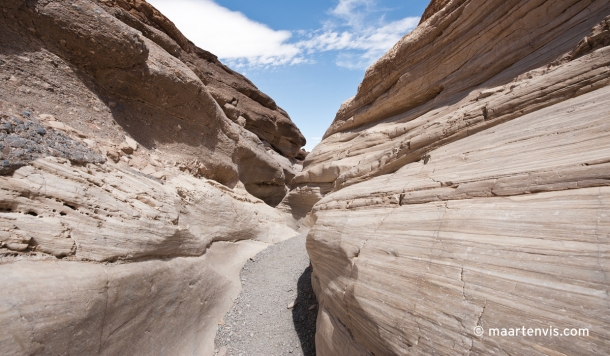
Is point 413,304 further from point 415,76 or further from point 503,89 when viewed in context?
point 415,76

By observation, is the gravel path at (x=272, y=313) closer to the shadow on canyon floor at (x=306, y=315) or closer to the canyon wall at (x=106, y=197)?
the shadow on canyon floor at (x=306, y=315)

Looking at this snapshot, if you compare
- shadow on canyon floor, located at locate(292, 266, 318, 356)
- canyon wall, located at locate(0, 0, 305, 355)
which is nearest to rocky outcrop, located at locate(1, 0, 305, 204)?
canyon wall, located at locate(0, 0, 305, 355)

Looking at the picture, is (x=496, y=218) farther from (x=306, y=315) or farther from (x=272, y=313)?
(x=272, y=313)

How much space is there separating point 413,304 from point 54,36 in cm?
922

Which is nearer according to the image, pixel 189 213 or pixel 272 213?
pixel 189 213

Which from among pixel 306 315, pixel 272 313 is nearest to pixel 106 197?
pixel 272 313

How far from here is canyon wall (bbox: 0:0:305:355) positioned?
3.12 meters

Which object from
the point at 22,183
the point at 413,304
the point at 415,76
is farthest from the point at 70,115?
the point at 415,76

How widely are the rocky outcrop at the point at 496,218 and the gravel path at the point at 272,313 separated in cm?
85

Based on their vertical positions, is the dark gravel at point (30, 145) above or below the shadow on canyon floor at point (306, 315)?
above

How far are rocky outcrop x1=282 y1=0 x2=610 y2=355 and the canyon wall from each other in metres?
2.91

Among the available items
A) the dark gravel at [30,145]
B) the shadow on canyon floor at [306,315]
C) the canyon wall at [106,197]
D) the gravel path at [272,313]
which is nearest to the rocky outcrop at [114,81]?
the canyon wall at [106,197]

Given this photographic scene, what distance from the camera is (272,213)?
11.7 m

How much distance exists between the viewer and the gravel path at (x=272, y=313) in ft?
16.6
